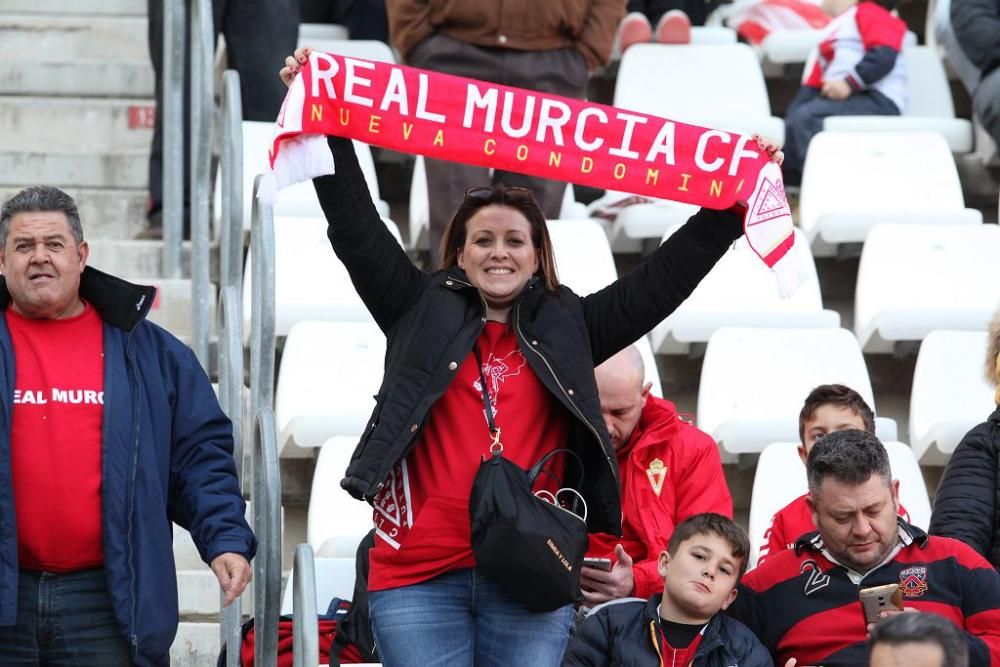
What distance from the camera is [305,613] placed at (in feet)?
11.8

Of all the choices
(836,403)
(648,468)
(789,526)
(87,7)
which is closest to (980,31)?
(836,403)

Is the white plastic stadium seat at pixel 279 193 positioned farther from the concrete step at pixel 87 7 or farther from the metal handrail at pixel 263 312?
the concrete step at pixel 87 7

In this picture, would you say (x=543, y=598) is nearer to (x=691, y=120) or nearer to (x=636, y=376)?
(x=636, y=376)

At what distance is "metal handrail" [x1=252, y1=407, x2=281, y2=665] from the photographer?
3.94m

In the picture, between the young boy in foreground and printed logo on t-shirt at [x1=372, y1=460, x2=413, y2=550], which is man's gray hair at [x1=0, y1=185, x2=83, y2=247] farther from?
the young boy in foreground

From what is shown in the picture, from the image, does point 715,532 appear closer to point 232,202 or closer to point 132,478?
point 132,478

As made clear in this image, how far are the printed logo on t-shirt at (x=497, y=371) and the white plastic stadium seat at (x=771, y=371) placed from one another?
5.33ft

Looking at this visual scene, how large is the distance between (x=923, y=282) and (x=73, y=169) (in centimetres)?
274

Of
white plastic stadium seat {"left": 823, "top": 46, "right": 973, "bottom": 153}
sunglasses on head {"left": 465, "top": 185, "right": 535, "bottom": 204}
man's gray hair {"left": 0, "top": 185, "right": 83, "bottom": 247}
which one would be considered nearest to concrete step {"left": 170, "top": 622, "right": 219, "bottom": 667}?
man's gray hair {"left": 0, "top": 185, "right": 83, "bottom": 247}

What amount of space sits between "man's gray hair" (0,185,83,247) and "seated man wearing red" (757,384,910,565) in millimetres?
1704

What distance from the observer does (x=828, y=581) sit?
3990 mm

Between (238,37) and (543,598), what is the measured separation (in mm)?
3178

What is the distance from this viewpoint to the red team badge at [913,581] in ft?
12.9

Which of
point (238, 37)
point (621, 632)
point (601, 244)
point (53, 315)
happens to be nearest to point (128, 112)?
point (238, 37)
